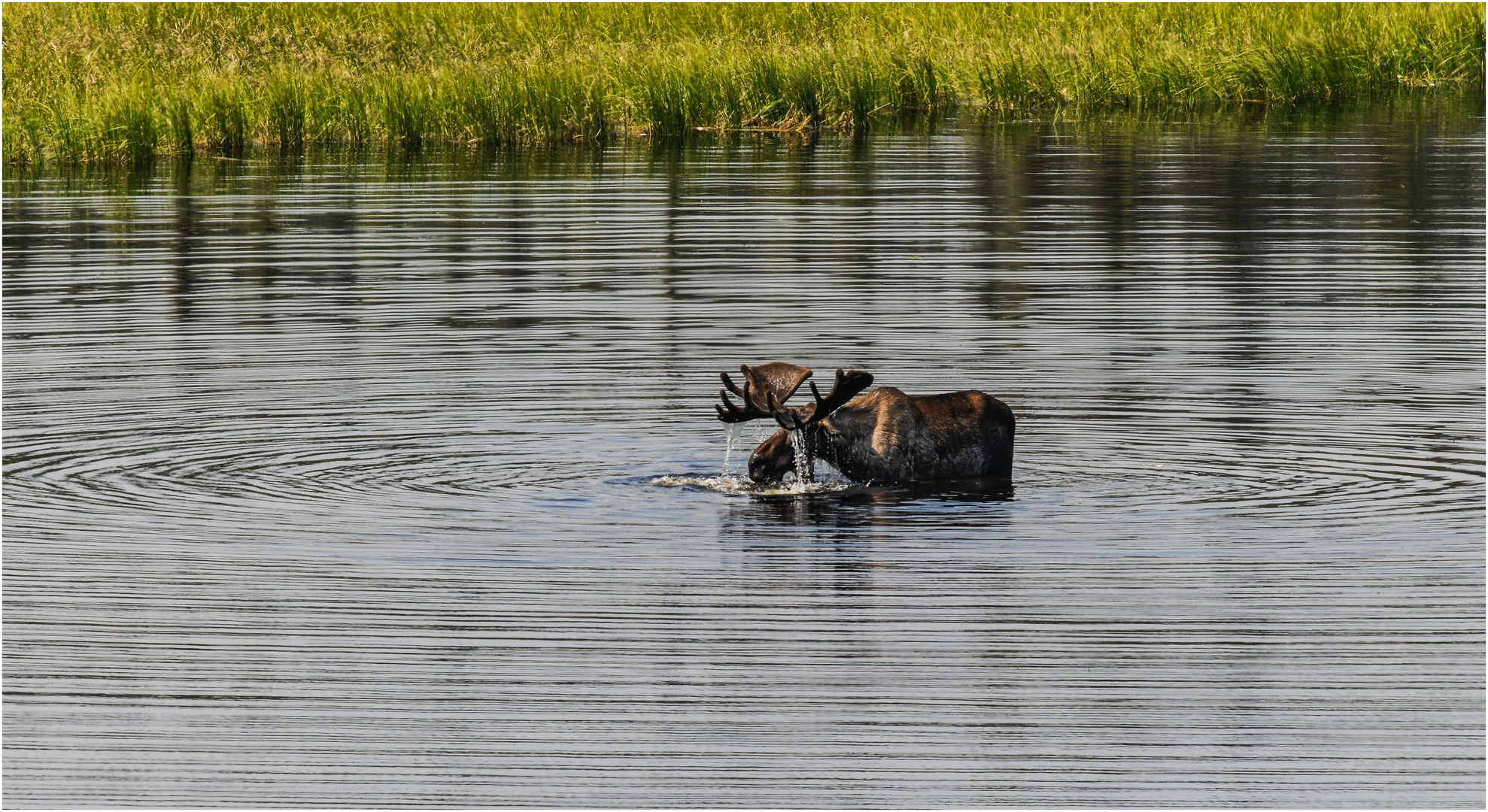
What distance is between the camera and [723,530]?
9.49 meters

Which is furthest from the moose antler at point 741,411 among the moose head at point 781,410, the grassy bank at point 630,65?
the grassy bank at point 630,65

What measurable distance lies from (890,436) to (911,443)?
11 cm

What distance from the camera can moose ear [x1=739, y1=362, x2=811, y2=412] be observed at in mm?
10438

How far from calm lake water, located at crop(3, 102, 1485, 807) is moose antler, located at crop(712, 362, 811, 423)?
0.43 metres

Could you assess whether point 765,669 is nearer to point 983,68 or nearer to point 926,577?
point 926,577

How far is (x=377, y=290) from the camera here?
57.9 ft

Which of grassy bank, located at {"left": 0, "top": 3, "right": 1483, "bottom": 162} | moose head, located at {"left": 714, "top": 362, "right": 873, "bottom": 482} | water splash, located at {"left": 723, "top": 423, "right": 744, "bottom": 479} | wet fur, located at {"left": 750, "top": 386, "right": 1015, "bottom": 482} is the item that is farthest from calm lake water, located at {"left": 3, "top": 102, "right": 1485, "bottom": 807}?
grassy bank, located at {"left": 0, "top": 3, "right": 1483, "bottom": 162}

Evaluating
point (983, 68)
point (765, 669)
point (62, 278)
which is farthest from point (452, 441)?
point (983, 68)

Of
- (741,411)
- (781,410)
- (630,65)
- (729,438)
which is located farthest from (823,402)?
(630,65)

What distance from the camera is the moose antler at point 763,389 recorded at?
10359 millimetres

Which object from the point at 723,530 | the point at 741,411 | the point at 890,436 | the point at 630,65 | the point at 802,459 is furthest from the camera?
the point at 630,65

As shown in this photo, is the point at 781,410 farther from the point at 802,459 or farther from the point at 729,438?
the point at 729,438

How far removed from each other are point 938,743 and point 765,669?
93 cm

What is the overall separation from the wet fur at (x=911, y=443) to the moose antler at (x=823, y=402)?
151 millimetres
